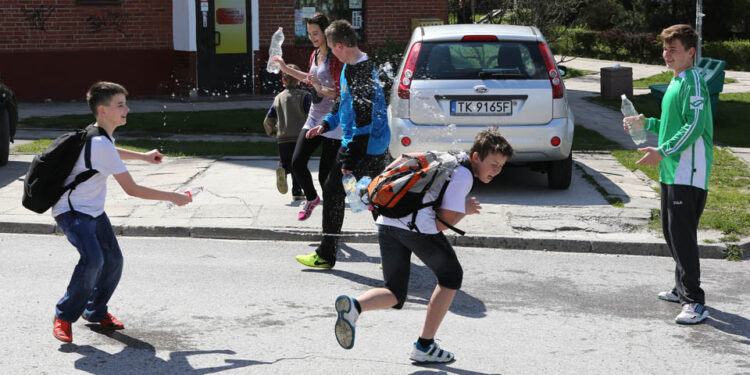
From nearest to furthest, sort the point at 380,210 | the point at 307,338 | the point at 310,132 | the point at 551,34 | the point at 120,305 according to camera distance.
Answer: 1. the point at 380,210
2. the point at 307,338
3. the point at 120,305
4. the point at 310,132
5. the point at 551,34

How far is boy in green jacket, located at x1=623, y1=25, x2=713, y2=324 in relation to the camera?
20.2 ft

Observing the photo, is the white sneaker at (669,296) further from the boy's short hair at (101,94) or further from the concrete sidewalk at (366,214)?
the boy's short hair at (101,94)

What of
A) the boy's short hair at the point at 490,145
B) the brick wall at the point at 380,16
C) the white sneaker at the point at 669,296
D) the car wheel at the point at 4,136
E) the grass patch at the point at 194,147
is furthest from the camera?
the brick wall at the point at 380,16

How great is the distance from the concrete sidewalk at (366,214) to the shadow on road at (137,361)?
317cm

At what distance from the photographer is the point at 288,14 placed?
66.5 ft

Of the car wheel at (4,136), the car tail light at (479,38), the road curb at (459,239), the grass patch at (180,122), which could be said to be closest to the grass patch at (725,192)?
the road curb at (459,239)

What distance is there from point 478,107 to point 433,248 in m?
4.78

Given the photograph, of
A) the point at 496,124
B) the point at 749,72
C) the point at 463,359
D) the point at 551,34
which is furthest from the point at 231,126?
the point at 749,72

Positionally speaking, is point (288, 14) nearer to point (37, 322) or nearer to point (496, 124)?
point (496, 124)

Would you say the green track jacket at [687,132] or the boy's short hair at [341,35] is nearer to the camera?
the green track jacket at [687,132]

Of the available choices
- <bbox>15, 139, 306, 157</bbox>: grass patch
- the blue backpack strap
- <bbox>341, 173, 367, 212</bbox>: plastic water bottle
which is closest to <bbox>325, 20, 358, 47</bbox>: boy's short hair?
<bbox>341, 173, 367, 212</bbox>: plastic water bottle

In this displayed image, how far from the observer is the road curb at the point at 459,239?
8.27m

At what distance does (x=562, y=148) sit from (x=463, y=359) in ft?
16.1

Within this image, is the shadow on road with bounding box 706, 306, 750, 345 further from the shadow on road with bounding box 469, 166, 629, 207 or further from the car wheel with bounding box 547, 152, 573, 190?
the car wheel with bounding box 547, 152, 573, 190
